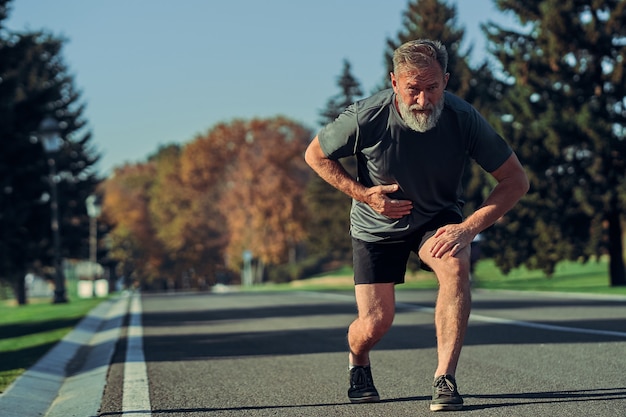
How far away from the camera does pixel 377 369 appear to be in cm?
867

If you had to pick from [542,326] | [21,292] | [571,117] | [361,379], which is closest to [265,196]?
[21,292]

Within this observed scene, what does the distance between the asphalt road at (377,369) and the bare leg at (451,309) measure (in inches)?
12.6

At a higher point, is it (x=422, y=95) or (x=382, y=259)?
(x=422, y=95)

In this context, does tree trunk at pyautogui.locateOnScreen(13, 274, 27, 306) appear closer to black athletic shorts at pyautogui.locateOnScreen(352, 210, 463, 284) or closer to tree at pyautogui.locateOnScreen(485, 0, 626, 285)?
tree at pyautogui.locateOnScreen(485, 0, 626, 285)

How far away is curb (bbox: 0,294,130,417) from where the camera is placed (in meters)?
A: 7.53

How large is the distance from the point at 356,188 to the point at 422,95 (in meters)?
0.70

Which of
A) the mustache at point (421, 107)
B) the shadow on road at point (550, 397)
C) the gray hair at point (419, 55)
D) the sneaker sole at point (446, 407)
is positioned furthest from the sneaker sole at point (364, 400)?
the gray hair at point (419, 55)

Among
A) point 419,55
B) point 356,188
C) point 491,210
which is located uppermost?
point 419,55

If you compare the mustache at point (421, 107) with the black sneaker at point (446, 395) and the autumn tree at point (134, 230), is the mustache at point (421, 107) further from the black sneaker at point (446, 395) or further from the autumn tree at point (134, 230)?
the autumn tree at point (134, 230)

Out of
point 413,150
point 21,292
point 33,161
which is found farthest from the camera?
point 21,292

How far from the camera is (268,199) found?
246 ft

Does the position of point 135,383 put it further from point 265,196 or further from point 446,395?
point 265,196

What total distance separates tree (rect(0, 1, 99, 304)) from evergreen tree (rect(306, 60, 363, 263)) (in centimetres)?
1626

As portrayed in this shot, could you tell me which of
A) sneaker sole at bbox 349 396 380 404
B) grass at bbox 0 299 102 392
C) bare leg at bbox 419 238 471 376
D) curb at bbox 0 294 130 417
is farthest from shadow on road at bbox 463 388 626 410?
grass at bbox 0 299 102 392
